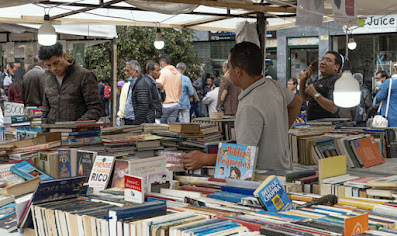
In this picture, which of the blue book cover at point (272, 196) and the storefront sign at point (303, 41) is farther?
the storefront sign at point (303, 41)

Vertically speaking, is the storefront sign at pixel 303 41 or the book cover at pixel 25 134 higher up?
the storefront sign at pixel 303 41

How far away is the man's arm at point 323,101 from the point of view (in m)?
5.76

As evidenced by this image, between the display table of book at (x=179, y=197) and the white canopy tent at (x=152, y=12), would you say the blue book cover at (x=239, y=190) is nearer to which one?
the display table of book at (x=179, y=197)

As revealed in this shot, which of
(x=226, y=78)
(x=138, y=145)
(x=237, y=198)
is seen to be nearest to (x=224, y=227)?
(x=237, y=198)

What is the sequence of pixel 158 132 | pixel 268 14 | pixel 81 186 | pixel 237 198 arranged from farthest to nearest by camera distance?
pixel 268 14 → pixel 158 132 → pixel 81 186 → pixel 237 198

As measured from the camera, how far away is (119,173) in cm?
315

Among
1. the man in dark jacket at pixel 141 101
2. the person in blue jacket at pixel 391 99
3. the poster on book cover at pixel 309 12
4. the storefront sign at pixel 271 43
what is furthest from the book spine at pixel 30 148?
the storefront sign at pixel 271 43

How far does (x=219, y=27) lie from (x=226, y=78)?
3.26 ft

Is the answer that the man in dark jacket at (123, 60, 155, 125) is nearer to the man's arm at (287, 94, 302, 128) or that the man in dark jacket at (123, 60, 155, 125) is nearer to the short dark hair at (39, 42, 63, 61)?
the short dark hair at (39, 42, 63, 61)

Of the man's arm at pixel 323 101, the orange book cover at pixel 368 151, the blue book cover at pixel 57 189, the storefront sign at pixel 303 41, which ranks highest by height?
the storefront sign at pixel 303 41

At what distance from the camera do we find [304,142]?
527 centimetres

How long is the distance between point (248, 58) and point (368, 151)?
235 cm

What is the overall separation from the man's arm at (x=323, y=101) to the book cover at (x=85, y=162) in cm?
290

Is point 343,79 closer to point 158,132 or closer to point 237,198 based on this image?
point 158,132
